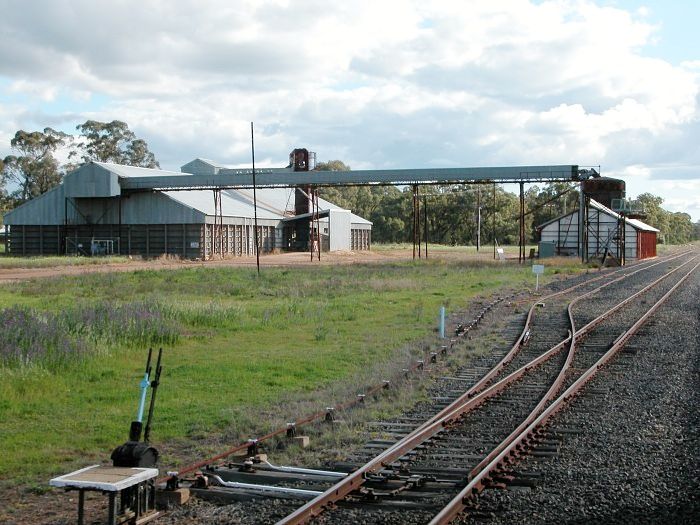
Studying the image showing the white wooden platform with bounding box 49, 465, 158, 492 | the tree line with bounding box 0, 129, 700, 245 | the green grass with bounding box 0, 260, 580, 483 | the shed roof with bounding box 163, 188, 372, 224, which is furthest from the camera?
the tree line with bounding box 0, 129, 700, 245

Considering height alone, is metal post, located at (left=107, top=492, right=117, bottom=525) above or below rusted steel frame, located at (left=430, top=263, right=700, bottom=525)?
above

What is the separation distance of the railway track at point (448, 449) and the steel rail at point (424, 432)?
0.04 feet

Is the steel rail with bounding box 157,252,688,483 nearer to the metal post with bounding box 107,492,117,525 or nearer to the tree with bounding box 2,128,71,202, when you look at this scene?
the metal post with bounding box 107,492,117,525

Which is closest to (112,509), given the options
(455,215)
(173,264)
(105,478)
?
(105,478)

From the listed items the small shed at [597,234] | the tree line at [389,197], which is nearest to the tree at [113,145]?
the tree line at [389,197]

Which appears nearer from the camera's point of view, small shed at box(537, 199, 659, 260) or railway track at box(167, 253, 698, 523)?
railway track at box(167, 253, 698, 523)

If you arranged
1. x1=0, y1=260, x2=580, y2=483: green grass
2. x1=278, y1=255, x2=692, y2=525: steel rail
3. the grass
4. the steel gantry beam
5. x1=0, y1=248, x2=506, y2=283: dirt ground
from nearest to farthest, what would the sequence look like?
1. x1=278, y1=255, x2=692, y2=525: steel rail
2. x1=0, y1=260, x2=580, y2=483: green grass
3. x1=0, y1=248, x2=506, y2=283: dirt ground
4. the grass
5. the steel gantry beam

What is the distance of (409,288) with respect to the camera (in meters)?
35.7

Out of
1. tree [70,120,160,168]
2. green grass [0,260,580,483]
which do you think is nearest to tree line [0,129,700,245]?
tree [70,120,160,168]

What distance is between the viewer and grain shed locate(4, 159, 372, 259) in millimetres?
67938

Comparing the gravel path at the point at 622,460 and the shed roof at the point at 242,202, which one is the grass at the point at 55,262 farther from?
the gravel path at the point at 622,460

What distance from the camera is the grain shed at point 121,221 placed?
67.9 meters

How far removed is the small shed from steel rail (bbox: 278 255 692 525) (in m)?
45.3

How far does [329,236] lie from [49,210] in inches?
979
